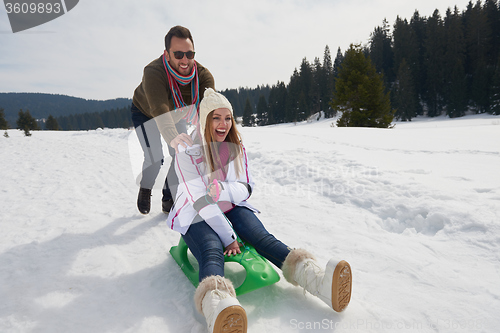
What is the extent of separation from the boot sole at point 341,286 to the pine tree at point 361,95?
61.4ft

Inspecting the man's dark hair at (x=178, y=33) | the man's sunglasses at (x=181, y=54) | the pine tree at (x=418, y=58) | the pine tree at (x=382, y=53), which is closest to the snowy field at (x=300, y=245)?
the man's sunglasses at (x=181, y=54)

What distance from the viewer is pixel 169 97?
2703 mm

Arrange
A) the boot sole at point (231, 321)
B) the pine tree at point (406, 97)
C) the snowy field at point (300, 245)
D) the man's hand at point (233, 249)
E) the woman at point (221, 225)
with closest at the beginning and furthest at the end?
the boot sole at point (231, 321)
the woman at point (221, 225)
the snowy field at point (300, 245)
the man's hand at point (233, 249)
the pine tree at point (406, 97)

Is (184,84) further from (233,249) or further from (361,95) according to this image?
(361,95)

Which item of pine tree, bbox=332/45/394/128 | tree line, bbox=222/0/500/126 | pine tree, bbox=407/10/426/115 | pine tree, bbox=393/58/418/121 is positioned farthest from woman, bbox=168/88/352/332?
pine tree, bbox=407/10/426/115

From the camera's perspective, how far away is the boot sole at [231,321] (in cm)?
→ 124

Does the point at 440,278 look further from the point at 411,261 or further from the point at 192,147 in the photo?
the point at 192,147

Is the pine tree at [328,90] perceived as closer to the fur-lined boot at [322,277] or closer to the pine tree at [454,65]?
the pine tree at [454,65]

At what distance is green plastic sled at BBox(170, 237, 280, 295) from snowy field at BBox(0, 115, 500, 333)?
9 cm

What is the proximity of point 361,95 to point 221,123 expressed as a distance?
18.4 metres

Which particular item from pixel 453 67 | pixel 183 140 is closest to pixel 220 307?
pixel 183 140

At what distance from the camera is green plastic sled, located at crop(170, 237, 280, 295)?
1712 mm

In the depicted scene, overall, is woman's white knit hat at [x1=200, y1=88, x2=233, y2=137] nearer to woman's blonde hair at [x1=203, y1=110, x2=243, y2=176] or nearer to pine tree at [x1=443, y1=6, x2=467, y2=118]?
woman's blonde hair at [x1=203, y1=110, x2=243, y2=176]

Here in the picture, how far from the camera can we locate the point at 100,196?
3998 mm
